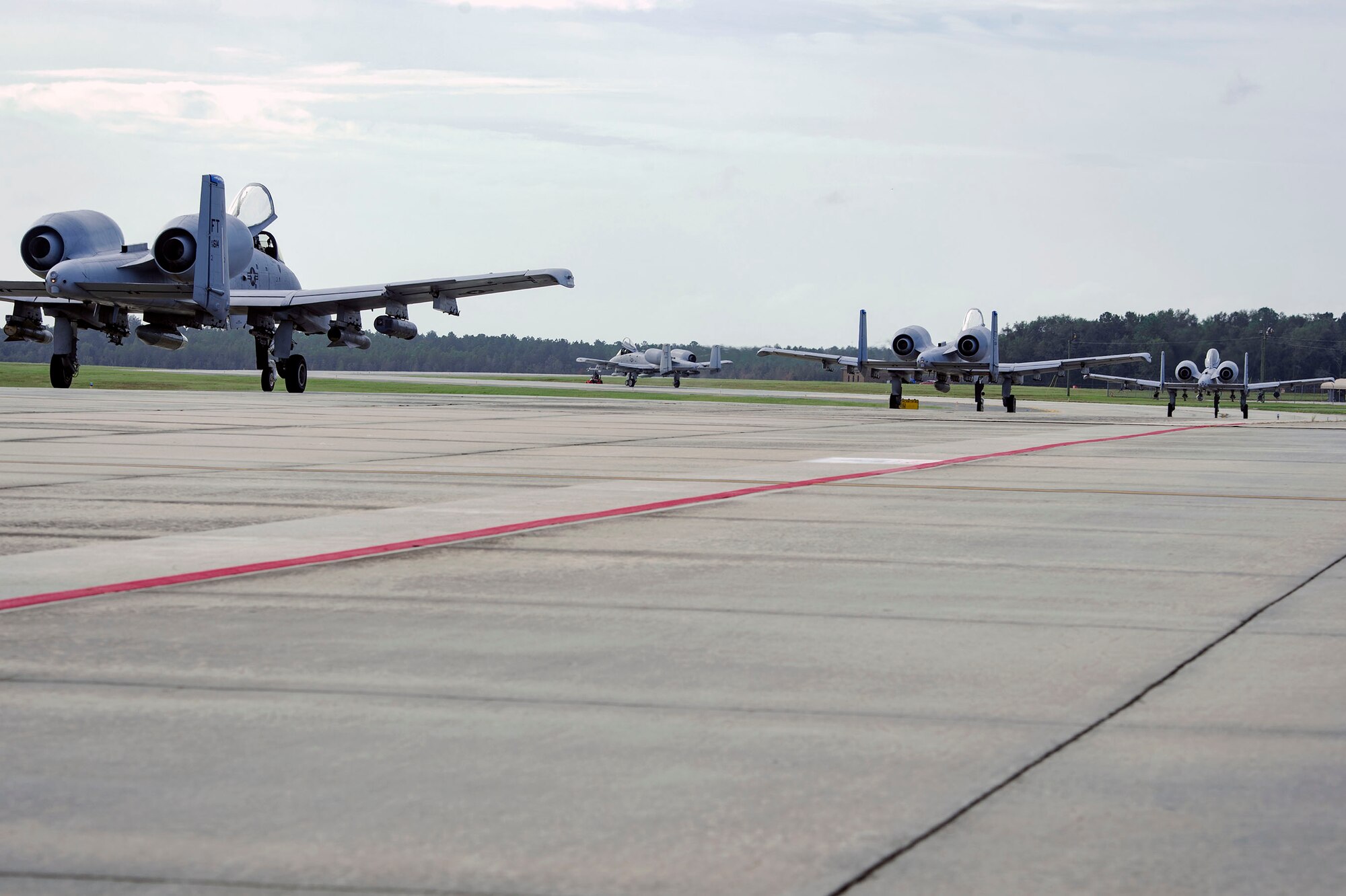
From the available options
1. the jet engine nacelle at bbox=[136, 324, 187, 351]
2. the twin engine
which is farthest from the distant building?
the jet engine nacelle at bbox=[136, 324, 187, 351]

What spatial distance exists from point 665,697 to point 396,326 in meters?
37.3

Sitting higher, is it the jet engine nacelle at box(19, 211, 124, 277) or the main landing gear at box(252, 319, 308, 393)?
the jet engine nacelle at box(19, 211, 124, 277)

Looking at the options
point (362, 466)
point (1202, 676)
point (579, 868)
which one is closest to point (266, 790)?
point (579, 868)

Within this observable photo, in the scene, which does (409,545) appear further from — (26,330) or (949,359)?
(949,359)

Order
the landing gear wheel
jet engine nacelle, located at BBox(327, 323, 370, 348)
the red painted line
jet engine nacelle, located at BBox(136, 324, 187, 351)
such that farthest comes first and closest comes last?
the landing gear wheel < jet engine nacelle, located at BBox(327, 323, 370, 348) < jet engine nacelle, located at BBox(136, 324, 187, 351) < the red painted line

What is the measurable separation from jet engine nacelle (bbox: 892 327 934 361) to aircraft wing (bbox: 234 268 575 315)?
25937mm

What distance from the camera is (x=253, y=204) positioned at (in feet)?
138

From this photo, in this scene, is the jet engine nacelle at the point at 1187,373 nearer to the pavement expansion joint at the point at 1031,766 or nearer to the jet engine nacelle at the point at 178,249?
the jet engine nacelle at the point at 178,249

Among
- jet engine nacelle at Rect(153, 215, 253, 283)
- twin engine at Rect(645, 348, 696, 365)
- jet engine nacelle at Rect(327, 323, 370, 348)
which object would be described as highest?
jet engine nacelle at Rect(153, 215, 253, 283)

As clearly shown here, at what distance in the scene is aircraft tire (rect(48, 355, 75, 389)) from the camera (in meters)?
40.3

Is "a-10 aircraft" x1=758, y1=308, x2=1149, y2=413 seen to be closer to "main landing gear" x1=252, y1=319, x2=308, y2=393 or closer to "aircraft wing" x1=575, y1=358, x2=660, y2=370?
"main landing gear" x1=252, y1=319, x2=308, y2=393

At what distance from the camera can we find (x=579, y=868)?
3264 mm

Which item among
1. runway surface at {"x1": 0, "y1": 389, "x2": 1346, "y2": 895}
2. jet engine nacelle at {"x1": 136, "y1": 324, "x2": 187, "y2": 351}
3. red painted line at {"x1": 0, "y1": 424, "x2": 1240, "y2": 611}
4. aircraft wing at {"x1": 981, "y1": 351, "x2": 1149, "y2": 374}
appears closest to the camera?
runway surface at {"x1": 0, "y1": 389, "x2": 1346, "y2": 895}

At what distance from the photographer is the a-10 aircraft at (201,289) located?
36.9 metres
